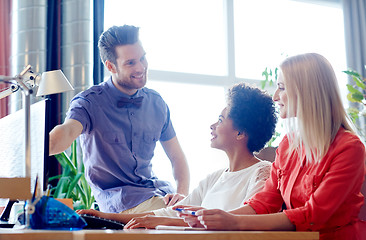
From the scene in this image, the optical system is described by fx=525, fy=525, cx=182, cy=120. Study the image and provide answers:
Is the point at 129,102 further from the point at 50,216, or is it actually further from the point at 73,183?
the point at 50,216

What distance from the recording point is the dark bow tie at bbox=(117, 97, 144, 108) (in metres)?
2.62

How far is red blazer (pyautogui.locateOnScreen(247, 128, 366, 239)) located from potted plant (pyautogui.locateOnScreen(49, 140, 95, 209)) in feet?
7.39

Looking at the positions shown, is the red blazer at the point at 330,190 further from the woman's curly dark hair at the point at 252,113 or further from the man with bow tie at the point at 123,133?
the man with bow tie at the point at 123,133

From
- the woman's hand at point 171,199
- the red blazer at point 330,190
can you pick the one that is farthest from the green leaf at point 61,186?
the red blazer at point 330,190

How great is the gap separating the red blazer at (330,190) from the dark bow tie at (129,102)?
1231 mm

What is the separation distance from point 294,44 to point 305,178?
4281 mm

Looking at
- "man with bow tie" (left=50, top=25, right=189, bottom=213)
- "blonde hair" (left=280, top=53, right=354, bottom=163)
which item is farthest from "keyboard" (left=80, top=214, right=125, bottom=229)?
"man with bow tie" (left=50, top=25, right=189, bottom=213)

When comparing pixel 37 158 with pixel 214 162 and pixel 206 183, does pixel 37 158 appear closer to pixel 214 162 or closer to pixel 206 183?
pixel 206 183

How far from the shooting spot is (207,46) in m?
5.14

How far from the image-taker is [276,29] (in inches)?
216

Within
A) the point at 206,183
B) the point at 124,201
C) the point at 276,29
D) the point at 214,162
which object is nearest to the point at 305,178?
the point at 206,183

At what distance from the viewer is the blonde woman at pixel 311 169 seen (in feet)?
4.24

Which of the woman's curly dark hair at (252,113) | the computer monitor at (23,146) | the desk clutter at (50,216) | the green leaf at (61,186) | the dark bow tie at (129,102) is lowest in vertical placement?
the green leaf at (61,186)

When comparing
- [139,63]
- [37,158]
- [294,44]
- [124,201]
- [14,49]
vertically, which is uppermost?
[294,44]
